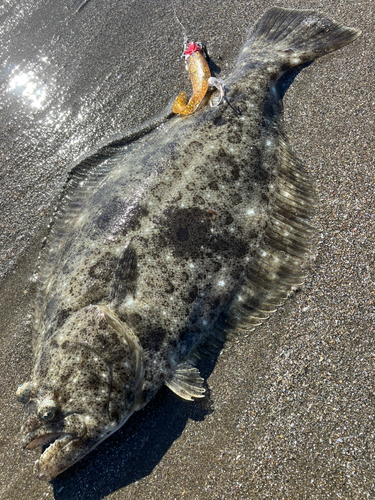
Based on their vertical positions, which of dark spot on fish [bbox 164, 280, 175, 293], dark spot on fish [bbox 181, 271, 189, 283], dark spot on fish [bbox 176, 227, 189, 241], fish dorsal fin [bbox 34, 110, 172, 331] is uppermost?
fish dorsal fin [bbox 34, 110, 172, 331]

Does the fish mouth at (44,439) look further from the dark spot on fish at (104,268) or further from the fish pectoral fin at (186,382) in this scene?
the dark spot on fish at (104,268)

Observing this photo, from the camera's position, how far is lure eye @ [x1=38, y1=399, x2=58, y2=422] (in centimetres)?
235

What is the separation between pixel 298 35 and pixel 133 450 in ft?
16.3

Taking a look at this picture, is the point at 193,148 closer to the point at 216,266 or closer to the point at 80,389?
the point at 216,266

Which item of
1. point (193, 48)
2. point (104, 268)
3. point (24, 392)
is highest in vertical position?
point (193, 48)

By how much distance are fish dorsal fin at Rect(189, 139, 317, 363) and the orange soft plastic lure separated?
3.58 ft

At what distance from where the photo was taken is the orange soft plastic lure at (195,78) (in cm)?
372

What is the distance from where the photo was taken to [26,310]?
3342 millimetres

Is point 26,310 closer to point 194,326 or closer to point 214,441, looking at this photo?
point 194,326

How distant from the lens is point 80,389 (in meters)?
2.46

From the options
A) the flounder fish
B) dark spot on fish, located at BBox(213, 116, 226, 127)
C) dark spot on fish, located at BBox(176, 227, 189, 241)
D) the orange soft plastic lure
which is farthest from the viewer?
the orange soft plastic lure

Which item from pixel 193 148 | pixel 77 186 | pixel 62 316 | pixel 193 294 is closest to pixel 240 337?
pixel 193 294

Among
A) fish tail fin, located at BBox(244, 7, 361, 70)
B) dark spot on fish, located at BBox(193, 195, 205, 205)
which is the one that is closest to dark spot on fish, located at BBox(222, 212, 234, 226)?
dark spot on fish, located at BBox(193, 195, 205, 205)

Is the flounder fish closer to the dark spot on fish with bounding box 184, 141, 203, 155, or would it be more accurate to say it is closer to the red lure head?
the dark spot on fish with bounding box 184, 141, 203, 155
